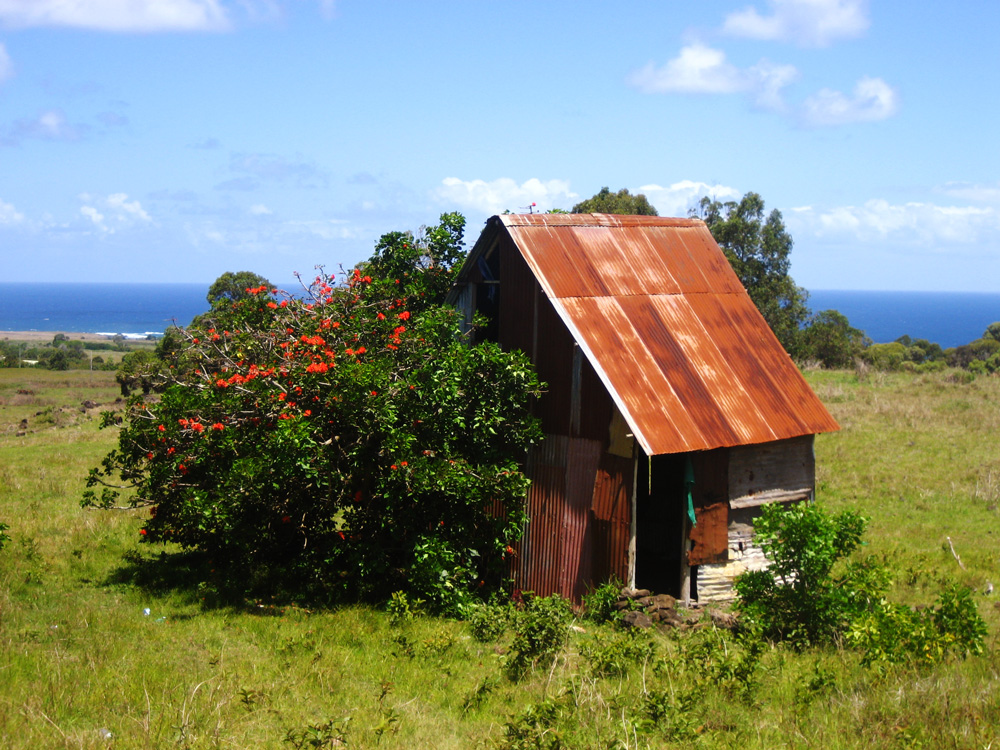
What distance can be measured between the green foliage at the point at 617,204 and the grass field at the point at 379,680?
19.9 metres

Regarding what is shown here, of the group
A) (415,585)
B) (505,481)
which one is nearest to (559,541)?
(505,481)

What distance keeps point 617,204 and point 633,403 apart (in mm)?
22282

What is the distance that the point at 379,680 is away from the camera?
364 inches

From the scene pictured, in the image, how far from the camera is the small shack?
12094mm

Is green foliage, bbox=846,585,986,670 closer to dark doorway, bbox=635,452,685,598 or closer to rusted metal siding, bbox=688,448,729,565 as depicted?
rusted metal siding, bbox=688,448,729,565

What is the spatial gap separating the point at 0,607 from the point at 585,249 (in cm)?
979

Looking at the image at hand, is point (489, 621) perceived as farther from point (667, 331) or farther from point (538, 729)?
point (667, 331)

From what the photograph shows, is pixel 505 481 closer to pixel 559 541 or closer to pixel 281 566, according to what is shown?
pixel 559 541

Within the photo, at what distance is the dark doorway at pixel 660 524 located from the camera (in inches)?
577

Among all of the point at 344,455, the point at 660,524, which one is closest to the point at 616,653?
the point at 344,455

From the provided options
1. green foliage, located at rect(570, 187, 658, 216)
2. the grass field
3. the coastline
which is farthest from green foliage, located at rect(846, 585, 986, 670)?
the coastline

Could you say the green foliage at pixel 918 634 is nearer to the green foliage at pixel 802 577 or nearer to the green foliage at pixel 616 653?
the green foliage at pixel 802 577

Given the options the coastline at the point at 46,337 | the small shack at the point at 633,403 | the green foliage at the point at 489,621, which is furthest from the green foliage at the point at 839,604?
the coastline at the point at 46,337

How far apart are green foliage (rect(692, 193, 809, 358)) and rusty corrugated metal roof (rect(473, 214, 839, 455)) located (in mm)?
Answer: 22648
